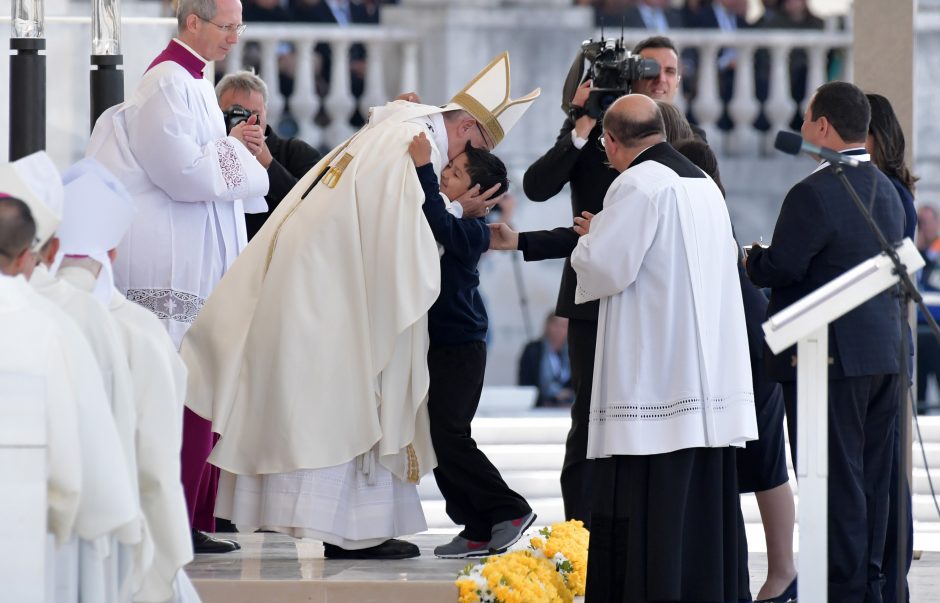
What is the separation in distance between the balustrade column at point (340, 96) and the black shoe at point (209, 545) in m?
7.14

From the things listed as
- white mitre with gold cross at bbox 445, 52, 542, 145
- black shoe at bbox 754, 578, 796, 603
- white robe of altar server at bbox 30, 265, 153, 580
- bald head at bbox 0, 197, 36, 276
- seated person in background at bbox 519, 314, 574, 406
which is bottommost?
black shoe at bbox 754, 578, 796, 603

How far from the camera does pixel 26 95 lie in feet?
23.8

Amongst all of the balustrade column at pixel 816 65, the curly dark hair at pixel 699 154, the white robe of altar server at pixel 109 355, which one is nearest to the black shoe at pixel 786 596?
the curly dark hair at pixel 699 154

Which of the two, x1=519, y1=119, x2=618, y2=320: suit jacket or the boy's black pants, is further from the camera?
x1=519, y1=119, x2=618, y2=320: suit jacket

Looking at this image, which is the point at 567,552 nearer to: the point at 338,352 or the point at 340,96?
the point at 338,352

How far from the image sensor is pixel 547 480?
8789 millimetres

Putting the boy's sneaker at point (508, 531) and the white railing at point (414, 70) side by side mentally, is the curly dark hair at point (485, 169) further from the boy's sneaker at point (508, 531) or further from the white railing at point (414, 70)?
the white railing at point (414, 70)

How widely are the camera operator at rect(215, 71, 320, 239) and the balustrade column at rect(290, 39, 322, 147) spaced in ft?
18.0

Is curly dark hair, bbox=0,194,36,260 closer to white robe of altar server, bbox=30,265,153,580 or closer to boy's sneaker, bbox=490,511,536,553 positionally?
white robe of altar server, bbox=30,265,153,580

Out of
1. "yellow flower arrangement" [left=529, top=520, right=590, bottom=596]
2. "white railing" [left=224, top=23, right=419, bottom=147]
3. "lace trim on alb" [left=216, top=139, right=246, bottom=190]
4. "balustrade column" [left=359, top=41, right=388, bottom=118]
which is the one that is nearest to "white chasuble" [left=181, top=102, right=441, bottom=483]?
"lace trim on alb" [left=216, top=139, right=246, bottom=190]

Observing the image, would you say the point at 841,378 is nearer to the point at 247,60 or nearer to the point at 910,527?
the point at 910,527

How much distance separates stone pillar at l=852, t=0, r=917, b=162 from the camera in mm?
7602

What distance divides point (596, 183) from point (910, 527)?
1.71 meters

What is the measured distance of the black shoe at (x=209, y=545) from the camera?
19.9 ft
